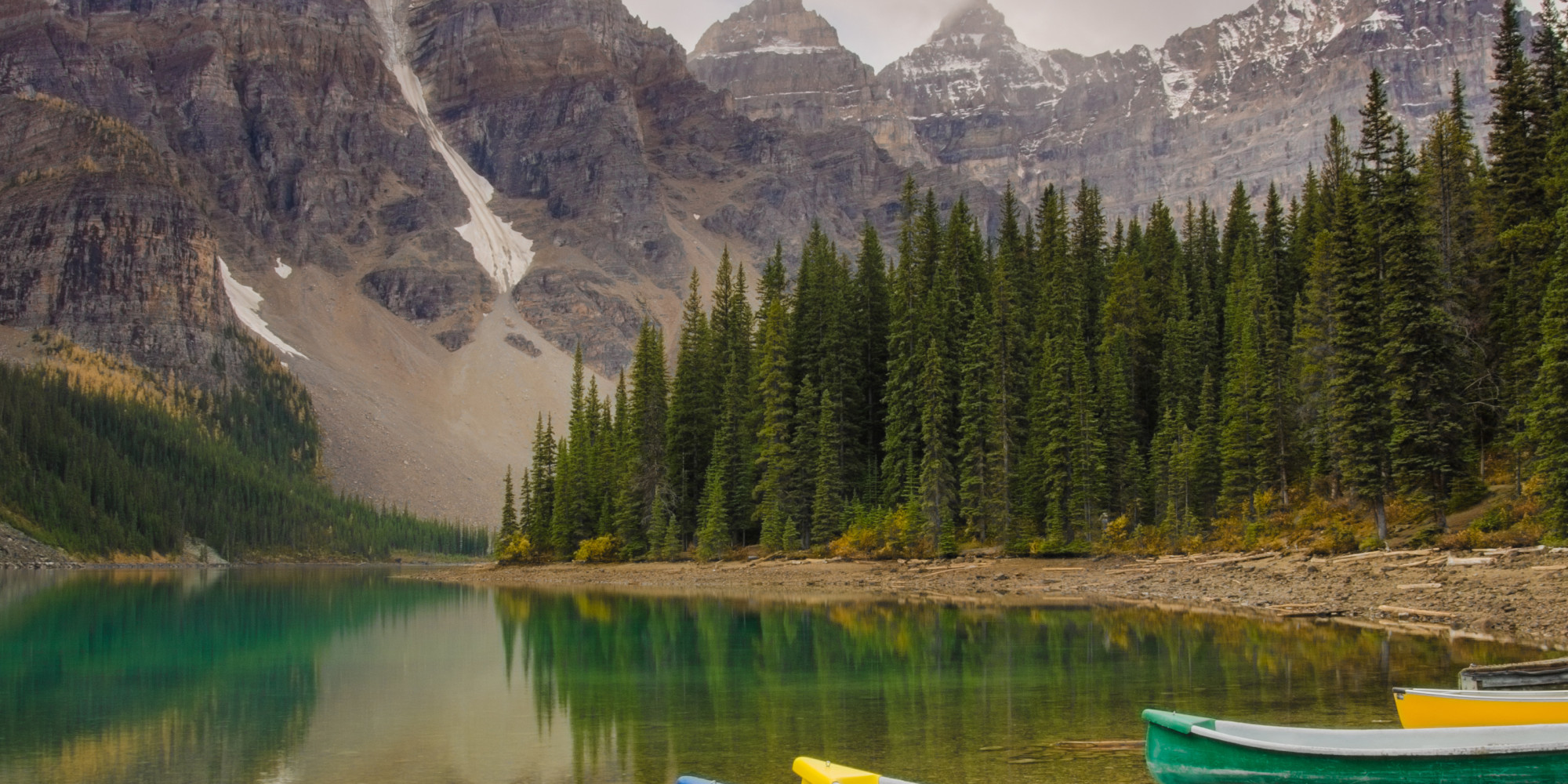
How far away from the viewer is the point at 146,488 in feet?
510

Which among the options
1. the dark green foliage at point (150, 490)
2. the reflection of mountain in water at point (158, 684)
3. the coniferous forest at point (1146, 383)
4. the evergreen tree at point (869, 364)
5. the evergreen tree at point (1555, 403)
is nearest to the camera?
the reflection of mountain in water at point (158, 684)

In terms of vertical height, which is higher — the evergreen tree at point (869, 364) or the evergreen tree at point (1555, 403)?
the evergreen tree at point (869, 364)

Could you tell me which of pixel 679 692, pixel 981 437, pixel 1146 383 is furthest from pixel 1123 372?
pixel 679 692

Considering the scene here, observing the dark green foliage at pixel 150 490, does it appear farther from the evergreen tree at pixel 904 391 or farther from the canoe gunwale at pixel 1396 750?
the canoe gunwale at pixel 1396 750

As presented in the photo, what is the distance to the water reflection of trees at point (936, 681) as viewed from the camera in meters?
19.1

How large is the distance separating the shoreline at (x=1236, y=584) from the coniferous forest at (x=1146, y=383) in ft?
6.68

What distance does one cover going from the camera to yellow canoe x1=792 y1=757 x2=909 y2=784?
11500 millimetres

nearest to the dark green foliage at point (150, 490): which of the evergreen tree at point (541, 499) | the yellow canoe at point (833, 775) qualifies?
the evergreen tree at point (541, 499)

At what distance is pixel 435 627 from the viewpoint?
153 ft

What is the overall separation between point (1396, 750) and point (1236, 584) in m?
33.1

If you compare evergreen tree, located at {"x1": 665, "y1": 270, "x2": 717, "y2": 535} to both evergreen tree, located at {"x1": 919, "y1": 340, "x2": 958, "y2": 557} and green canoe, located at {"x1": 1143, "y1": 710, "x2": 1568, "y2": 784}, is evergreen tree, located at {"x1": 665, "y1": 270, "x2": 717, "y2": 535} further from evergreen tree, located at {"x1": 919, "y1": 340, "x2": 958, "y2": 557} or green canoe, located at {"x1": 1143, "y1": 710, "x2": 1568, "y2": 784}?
green canoe, located at {"x1": 1143, "y1": 710, "x2": 1568, "y2": 784}

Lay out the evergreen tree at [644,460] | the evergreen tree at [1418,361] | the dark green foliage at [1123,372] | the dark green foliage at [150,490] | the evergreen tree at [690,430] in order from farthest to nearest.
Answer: the dark green foliage at [150,490] < the evergreen tree at [690,430] < the evergreen tree at [644,460] < the dark green foliage at [1123,372] < the evergreen tree at [1418,361]

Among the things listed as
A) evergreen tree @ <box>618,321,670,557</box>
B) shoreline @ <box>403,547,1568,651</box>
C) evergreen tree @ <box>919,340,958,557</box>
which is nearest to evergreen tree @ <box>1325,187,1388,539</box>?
shoreline @ <box>403,547,1568,651</box>

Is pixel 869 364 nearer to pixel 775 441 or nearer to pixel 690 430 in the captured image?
pixel 775 441
